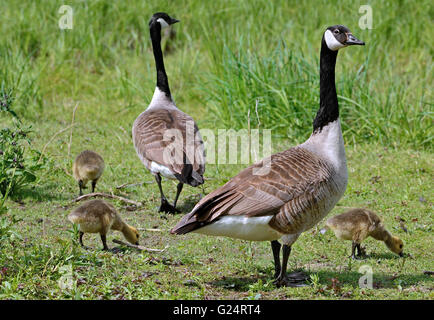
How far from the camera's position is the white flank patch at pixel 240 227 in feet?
16.8

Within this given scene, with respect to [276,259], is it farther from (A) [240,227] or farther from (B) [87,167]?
(B) [87,167]

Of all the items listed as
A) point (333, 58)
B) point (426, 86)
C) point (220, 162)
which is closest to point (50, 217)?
point (220, 162)

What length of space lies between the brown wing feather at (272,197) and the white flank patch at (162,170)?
1.98 meters

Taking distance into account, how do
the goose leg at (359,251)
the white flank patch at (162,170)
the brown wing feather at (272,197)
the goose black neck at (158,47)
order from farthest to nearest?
the goose black neck at (158,47), the white flank patch at (162,170), the goose leg at (359,251), the brown wing feather at (272,197)

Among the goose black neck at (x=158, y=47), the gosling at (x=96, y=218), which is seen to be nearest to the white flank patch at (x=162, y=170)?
the gosling at (x=96, y=218)

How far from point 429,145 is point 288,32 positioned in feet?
12.8

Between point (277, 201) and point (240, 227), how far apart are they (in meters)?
0.37

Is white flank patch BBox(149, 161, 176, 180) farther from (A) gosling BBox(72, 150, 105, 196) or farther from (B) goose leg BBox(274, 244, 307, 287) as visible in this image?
(B) goose leg BBox(274, 244, 307, 287)

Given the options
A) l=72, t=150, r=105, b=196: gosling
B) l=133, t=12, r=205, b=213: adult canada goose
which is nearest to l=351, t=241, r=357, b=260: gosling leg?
l=133, t=12, r=205, b=213: adult canada goose

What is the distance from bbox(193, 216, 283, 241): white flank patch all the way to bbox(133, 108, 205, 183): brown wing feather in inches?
71.0

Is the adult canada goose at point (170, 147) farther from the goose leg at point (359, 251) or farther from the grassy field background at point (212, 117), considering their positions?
the goose leg at point (359, 251)

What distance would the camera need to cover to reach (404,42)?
471 inches

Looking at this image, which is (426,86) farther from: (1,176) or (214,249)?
(1,176)

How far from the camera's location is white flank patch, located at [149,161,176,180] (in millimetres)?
7289
